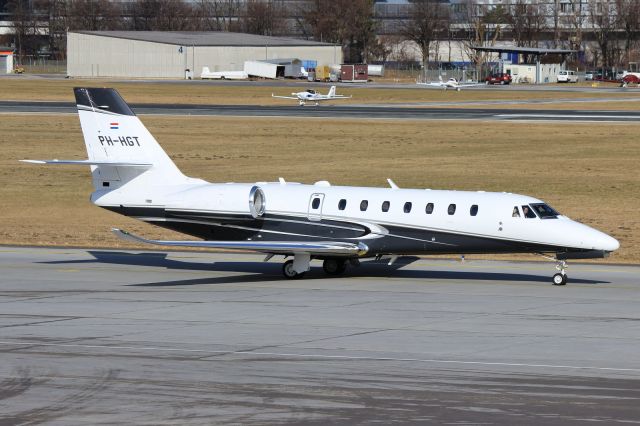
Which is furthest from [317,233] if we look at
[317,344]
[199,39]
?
A: [199,39]

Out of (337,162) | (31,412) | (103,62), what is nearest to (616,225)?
(337,162)

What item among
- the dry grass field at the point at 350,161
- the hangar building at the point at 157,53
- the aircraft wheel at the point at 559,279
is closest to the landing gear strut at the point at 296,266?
the aircraft wheel at the point at 559,279

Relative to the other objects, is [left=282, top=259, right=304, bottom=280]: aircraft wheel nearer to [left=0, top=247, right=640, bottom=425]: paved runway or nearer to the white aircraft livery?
the white aircraft livery

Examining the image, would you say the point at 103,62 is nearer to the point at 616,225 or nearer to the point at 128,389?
the point at 616,225

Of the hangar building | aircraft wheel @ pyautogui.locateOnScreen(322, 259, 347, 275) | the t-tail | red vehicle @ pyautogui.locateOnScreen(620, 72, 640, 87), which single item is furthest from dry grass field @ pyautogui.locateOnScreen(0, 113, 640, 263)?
the hangar building

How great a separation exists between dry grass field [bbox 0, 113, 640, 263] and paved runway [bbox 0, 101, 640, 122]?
463cm

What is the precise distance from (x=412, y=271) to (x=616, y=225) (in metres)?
12.8

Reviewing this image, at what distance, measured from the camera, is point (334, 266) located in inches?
1433

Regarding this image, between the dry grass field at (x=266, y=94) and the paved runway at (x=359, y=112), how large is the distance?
7.27 metres

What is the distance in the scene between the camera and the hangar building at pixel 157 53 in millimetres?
172375

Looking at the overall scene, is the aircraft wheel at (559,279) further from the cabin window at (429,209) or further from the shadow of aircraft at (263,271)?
the cabin window at (429,209)

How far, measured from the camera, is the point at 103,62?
17612 centimetres

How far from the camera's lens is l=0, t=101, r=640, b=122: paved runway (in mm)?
89562

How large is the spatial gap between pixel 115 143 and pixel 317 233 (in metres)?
7.27
